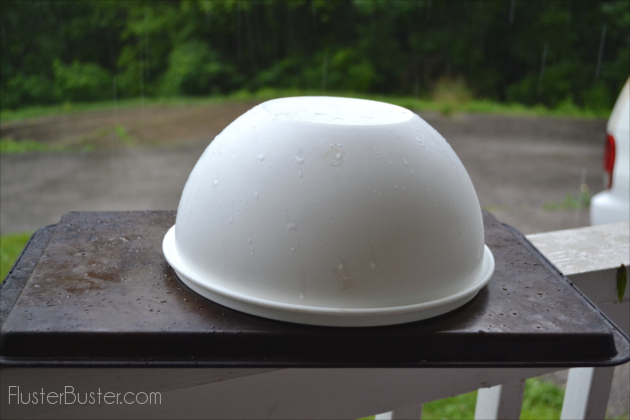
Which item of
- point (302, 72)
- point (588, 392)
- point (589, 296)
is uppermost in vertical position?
point (589, 296)

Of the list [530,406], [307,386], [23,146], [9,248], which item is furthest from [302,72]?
[307,386]

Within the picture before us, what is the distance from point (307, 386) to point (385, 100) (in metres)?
6.49

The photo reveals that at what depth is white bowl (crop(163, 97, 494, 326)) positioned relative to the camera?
2.38 feet

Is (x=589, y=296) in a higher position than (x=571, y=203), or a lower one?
higher

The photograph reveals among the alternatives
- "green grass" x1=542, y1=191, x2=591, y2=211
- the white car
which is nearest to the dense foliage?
"green grass" x1=542, y1=191, x2=591, y2=211

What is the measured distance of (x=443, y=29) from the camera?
849cm

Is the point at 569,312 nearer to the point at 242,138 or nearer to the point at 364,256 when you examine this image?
the point at 364,256

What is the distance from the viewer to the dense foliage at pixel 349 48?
782 cm

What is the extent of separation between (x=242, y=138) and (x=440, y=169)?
0.26 meters

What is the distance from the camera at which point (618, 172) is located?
2.46 metres

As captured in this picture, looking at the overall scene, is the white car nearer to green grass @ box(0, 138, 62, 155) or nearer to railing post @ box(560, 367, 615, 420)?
railing post @ box(560, 367, 615, 420)

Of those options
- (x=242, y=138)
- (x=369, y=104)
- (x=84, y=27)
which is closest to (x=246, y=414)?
(x=242, y=138)

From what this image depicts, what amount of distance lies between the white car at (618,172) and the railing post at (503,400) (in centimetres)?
159

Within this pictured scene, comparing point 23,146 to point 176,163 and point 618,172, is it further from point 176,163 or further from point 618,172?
point 618,172
